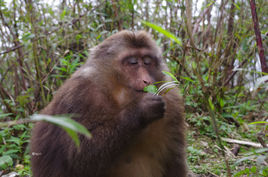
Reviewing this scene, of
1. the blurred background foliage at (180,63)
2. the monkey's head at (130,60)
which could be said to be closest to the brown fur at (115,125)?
the monkey's head at (130,60)

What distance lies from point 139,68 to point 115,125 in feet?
2.27

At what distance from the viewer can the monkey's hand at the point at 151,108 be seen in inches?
84.1

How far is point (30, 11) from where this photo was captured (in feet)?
14.1

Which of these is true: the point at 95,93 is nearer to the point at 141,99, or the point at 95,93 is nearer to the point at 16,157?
the point at 141,99

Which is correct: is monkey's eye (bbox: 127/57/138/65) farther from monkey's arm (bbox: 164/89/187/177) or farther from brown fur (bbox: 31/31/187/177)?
monkey's arm (bbox: 164/89/187/177)

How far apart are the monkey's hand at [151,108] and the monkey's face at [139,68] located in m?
0.31

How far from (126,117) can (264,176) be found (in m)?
1.14

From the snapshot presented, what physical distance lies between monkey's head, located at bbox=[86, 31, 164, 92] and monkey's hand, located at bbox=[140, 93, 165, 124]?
309mm

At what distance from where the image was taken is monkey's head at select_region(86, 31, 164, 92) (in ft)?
8.50

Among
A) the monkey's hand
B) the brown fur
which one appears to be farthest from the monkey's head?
the monkey's hand

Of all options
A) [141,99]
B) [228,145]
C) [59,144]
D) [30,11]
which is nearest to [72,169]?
[59,144]

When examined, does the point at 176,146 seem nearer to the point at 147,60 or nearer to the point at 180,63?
the point at 147,60

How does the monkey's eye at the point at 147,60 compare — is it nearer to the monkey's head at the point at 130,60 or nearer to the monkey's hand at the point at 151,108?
the monkey's head at the point at 130,60

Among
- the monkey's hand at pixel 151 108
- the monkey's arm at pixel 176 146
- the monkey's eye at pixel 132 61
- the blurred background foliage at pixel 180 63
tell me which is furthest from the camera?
the blurred background foliage at pixel 180 63
